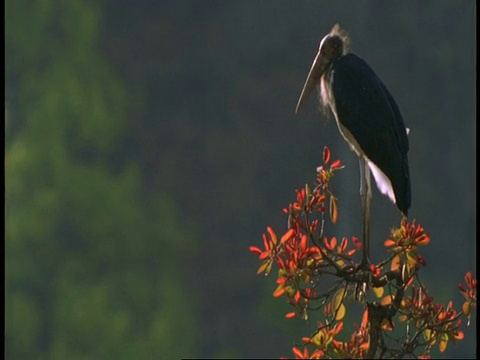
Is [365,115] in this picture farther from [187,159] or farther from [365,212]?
[187,159]

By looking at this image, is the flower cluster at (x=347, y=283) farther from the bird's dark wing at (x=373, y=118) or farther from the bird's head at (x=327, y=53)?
the bird's head at (x=327, y=53)

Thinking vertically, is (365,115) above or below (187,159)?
below

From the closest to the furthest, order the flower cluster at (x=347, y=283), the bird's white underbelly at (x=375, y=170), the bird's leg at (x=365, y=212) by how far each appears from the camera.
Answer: the flower cluster at (x=347, y=283)
the bird's leg at (x=365, y=212)
the bird's white underbelly at (x=375, y=170)

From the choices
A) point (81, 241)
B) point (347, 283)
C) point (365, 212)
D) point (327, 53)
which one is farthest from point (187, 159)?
point (347, 283)

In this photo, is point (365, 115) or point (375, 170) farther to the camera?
point (375, 170)

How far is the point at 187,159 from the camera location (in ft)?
59.1

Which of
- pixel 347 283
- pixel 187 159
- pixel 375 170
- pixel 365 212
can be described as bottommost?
pixel 347 283

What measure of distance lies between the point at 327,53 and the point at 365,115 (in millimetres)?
401

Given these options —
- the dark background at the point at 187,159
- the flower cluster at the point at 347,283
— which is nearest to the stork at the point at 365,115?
the flower cluster at the point at 347,283

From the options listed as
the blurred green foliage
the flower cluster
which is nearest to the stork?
the flower cluster

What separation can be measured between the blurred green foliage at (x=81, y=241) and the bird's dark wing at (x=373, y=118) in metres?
10.1

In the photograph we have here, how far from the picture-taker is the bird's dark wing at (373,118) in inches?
184

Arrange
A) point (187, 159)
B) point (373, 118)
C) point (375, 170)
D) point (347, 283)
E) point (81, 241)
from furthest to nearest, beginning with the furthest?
1. point (187, 159)
2. point (81, 241)
3. point (375, 170)
4. point (373, 118)
5. point (347, 283)

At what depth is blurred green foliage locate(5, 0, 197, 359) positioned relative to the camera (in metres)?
15.5
